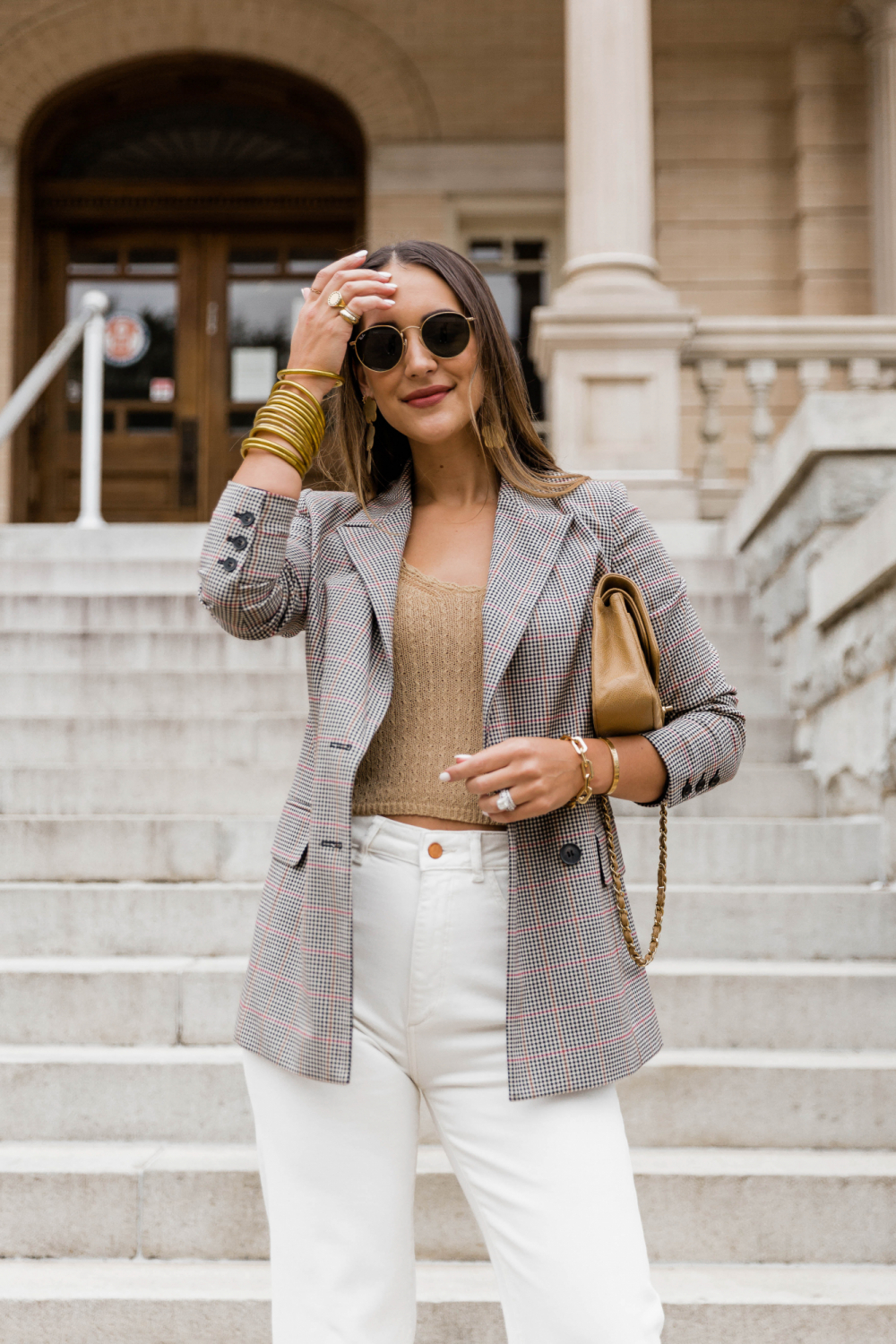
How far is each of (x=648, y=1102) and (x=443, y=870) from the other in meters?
1.61

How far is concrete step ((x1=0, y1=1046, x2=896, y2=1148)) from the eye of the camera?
2.90 metres

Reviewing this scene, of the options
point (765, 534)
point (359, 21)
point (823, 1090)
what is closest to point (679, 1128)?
point (823, 1090)

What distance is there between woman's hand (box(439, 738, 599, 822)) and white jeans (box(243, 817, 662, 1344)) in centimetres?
11

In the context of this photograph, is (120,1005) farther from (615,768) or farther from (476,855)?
(615,768)

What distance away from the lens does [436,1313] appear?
2.44 metres

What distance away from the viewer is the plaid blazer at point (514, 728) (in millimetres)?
1523

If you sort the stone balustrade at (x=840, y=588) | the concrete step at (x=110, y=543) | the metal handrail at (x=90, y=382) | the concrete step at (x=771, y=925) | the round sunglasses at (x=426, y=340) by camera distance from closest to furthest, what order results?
the round sunglasses at (x=426, y=340) → the concrete step at (x=771, y=925) → the stone balustrade at (x=840, y=588) → the concrete step at (x=110, y=543) → the metal handrail at (x=90, y=382)

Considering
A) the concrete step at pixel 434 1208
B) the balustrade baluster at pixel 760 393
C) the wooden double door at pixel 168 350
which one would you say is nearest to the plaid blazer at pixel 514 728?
the concrete step at pixel 434 1208

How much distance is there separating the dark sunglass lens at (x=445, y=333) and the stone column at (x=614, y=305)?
17.1 ft

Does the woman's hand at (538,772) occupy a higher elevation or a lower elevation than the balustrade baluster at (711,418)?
lower

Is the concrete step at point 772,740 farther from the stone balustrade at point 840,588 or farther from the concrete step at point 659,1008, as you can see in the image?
the concrete step at point 659,1008

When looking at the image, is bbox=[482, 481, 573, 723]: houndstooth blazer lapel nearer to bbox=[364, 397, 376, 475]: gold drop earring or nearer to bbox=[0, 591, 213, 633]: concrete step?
bbox=[364, 397, 376, 475]: gold drop earring

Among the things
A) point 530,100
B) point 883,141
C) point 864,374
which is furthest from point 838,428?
point 530,100

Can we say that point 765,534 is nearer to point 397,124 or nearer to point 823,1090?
point 823,1090
